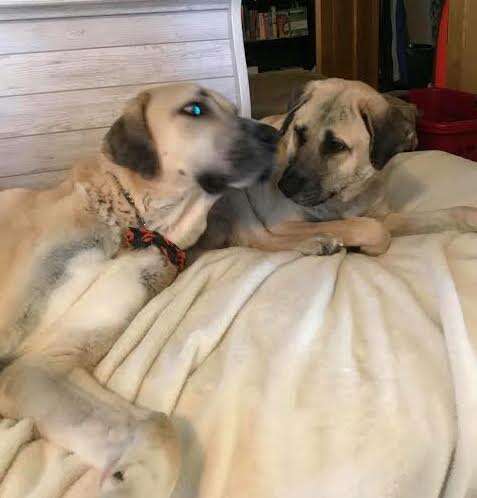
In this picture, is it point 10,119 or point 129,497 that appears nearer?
point 129,497

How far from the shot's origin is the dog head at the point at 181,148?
1.26 meters

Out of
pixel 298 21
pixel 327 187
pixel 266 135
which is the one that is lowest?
pixel 327 187

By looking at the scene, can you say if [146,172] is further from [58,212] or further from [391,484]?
[391,484]

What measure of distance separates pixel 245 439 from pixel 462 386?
38cm

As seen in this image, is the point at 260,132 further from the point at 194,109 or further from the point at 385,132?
the point at 385,132

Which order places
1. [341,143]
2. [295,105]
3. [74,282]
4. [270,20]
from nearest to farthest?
[74,282] → [341,143] → [295,105] → [270,20]

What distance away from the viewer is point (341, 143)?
1536mm

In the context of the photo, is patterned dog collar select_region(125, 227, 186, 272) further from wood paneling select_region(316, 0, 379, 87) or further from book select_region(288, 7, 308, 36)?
book select_region(288, 7, 308, 36)

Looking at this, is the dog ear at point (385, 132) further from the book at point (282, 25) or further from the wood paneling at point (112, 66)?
the book at point (282, 25)

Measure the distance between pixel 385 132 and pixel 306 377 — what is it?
792 millimetres

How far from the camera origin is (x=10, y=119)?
1.76 m

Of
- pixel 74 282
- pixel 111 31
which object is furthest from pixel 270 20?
pixel 74 282

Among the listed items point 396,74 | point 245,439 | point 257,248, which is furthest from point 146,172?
point 396,74

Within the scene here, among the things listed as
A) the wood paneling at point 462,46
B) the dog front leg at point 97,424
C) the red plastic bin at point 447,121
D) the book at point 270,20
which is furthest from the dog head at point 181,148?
the book at point 270,20
